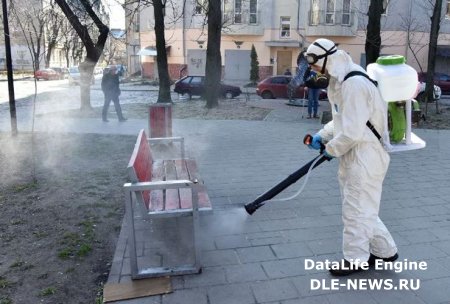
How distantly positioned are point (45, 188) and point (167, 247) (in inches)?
101

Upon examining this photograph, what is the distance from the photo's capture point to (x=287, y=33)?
109 ft

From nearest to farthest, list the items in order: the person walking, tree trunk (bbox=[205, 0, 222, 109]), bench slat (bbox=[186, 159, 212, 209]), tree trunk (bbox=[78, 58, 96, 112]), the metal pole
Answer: bench slat (bbox=[186, 159, 212, 209])
the metal pole
the person walking
tree trunk (bbox=[78, 58, 96, 112])
tree trunk (bbox=[205, 0, 222, 109])

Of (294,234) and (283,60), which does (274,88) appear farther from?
(294,234)

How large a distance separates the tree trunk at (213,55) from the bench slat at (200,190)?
34.5 feet

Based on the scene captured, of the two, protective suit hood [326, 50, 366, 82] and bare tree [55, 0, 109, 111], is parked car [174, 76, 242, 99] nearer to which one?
bare tree [55, 0, 109, 111]

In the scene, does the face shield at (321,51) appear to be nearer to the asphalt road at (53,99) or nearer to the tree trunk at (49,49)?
the asphalt road at (53,99)

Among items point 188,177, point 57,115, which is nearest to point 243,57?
point 57,115

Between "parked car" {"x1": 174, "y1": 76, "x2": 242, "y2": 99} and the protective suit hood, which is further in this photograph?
"parked car" {"x1": 174, "y1": 76, "x2": 242, "y2": 99}

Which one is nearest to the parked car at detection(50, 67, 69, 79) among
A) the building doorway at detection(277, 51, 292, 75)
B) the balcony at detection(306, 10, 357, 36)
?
the building doorway at detection(277, 51, 292, 75)

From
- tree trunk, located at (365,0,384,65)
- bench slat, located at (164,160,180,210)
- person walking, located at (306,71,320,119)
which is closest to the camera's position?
bench slat, located at (164,160,180,210)

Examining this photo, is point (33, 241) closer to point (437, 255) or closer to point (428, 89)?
point (437, 255)

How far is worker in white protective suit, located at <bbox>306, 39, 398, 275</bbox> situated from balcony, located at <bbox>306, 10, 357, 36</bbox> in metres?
30.3

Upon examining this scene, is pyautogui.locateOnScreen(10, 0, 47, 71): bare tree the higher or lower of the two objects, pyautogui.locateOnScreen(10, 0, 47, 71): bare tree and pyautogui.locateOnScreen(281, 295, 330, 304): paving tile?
the higher

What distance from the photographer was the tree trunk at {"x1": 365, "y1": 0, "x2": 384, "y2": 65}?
13.8 m
